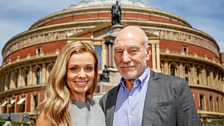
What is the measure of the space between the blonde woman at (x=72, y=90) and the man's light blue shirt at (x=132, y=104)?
0.18 m

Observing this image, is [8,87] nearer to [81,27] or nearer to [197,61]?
[81,27]

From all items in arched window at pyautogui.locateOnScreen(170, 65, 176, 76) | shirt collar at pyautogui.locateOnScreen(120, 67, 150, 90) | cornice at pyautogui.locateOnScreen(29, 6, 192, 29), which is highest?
cornice at pyautogui.locateOnScreen(29, 6, 192, 29)

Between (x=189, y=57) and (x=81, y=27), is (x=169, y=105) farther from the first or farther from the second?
(x=189, y=57)

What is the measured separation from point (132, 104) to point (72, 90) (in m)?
0.57

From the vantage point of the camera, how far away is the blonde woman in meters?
2.62

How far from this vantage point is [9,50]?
165 feet

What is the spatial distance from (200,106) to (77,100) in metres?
43.1

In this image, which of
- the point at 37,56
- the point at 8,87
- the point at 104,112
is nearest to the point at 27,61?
the point at 37,56

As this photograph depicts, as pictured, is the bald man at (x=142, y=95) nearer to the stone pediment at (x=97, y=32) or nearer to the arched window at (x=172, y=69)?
the stone pediment at (x=97, y=32)

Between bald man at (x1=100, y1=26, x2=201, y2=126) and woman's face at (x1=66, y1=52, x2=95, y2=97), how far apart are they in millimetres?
332

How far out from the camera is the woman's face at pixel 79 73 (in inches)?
110

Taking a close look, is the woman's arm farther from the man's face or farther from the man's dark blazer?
the man's face

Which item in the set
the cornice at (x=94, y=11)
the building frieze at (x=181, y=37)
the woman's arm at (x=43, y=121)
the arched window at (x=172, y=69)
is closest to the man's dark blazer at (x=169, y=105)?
the woman's arm at (x=43, y=121)

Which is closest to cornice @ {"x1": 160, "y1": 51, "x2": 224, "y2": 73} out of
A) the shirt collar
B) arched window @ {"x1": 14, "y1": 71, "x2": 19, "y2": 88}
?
arched window @ {"x1": 14, "y1": 71, "x2": 19, "y2": 88}
